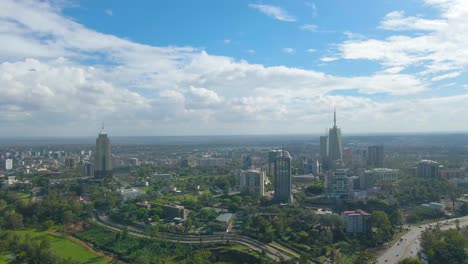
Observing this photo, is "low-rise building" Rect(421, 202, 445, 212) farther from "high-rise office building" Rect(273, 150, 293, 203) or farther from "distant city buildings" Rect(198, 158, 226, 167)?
"distant city buildings" Rect(198, 158, 226, 167)

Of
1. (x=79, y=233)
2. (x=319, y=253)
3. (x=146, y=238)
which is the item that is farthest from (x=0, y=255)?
(x=319, y=253)

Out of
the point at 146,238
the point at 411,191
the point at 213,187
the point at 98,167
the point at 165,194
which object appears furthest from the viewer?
the point at 98,167

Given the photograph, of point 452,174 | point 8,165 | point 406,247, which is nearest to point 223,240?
point 406,247

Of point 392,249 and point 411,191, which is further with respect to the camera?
point 411,191

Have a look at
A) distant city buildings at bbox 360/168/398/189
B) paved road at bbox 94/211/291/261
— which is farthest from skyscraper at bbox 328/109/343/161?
paved road at bbox 94/211/291/261

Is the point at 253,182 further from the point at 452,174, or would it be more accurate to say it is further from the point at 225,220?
the point at 452,174

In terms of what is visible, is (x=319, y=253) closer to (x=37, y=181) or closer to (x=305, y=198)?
(x=305, y=198)

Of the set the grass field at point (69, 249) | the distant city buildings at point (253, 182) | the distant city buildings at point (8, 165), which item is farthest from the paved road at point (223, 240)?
the distant city buildings at point (8, 165)
